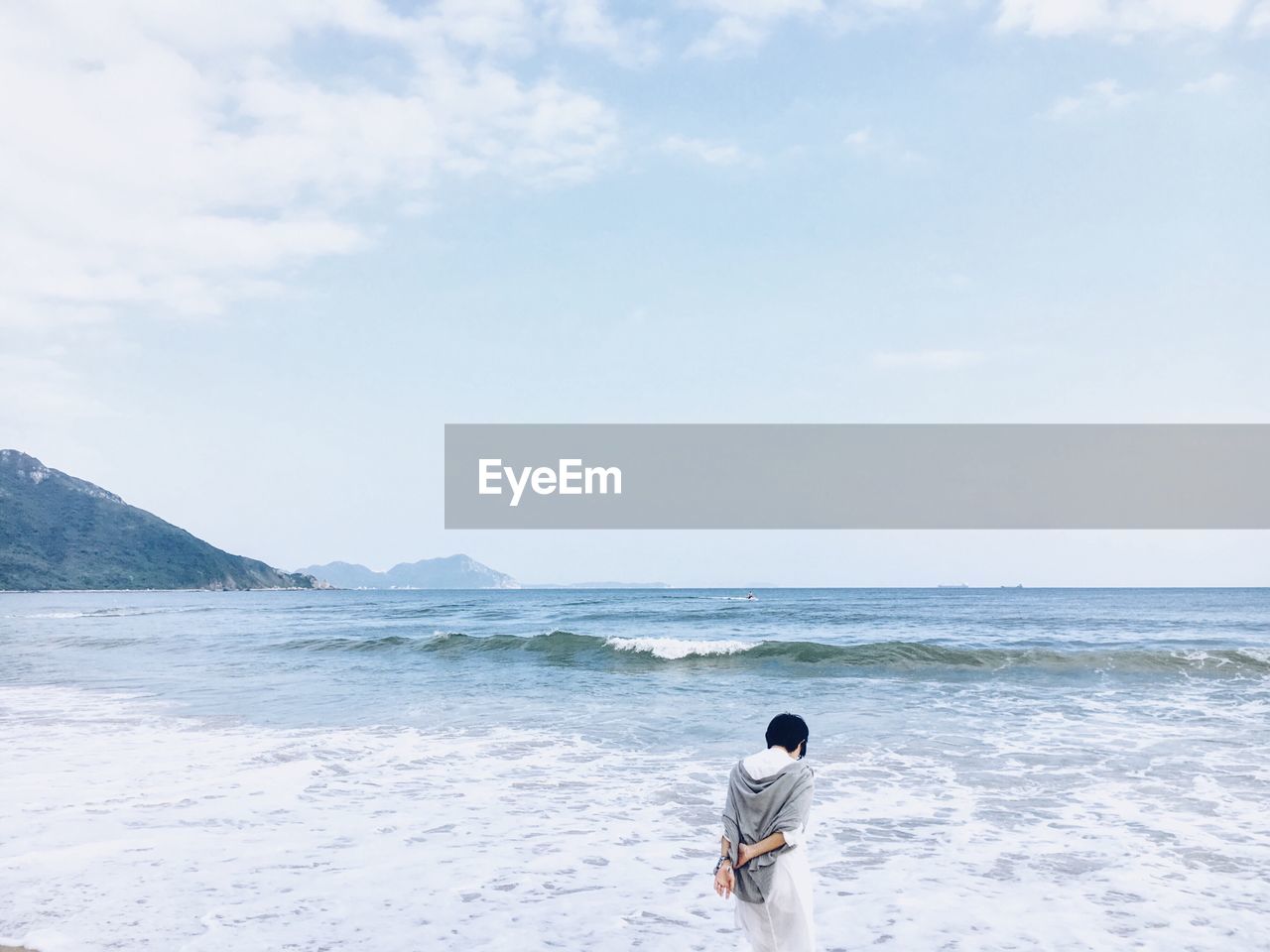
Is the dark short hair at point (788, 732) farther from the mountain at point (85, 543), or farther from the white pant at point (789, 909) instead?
the mountain at point (85, 543)

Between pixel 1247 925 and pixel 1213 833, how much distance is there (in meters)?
2.48


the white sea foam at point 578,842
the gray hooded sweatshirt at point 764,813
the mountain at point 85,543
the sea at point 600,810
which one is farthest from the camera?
the mountain at point 85,543

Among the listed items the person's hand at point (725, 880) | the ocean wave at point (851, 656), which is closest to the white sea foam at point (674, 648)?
the ocean wave at point (851, 656)

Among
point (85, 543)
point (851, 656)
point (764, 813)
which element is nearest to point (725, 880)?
point (764, 813)

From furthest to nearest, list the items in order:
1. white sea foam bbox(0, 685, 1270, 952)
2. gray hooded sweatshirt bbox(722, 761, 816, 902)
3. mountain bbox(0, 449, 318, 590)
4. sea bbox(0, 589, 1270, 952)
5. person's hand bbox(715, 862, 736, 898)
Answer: mountain bbox(0, 449, 318, 590)
sea bbox(0, 589, 1270, 952)
white sea foam bbox(0, 685, 1270, 952)
person's hand bbox(715, 862, 736, 898)
gray hooded sweatshirt bbox(722, 761, 816, 902)

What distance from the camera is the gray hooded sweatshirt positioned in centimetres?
427

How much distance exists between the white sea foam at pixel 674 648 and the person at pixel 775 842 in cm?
2284

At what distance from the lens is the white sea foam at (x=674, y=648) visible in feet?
91.3

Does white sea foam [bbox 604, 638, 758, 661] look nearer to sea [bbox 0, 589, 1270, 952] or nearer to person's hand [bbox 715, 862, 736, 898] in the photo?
sea [bbox 0, 589, 1270, 952]

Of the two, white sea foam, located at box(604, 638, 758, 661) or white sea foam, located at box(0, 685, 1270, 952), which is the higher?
white sea foam, located at box(0, 685, 1270, 952)

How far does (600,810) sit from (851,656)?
1761cm

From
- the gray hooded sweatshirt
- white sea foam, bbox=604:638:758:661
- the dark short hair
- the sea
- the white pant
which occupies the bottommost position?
white sea foam, bbox=604:638:758:661

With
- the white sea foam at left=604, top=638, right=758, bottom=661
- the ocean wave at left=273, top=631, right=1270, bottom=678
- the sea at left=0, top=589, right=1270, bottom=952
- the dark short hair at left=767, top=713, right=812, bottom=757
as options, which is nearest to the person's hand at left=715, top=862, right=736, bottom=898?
the dark short hair at left=767, top=713, right=812, bottom=757

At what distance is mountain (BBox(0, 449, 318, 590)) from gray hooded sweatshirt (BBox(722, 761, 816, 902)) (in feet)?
554
